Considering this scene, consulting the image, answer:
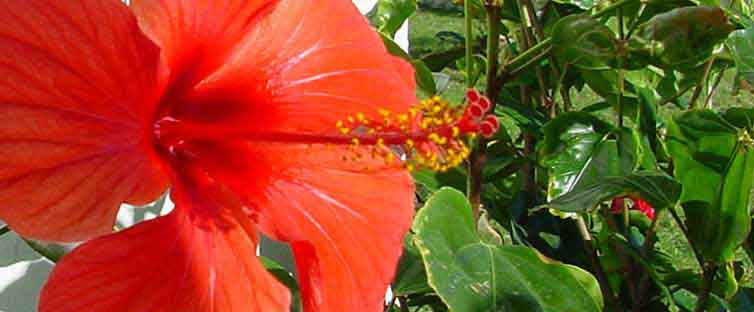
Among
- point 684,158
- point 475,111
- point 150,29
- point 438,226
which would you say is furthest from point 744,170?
point 150,29

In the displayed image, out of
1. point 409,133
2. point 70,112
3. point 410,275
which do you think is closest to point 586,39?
point 410,275

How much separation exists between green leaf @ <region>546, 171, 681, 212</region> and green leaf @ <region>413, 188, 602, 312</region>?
10 cm

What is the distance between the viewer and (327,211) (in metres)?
0.87

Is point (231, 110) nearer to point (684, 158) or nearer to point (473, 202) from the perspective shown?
point (473, 202)

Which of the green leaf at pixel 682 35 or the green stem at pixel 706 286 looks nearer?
the green leaf at pixel 682 35

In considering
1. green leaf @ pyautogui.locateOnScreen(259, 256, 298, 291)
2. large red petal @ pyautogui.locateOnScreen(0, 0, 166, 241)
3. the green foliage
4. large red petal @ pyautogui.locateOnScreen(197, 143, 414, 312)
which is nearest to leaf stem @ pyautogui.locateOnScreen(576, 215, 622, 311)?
the green foliage

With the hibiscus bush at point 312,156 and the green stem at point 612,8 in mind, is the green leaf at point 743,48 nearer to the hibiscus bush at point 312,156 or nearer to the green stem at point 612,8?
the hibiscus bush at point 312,156

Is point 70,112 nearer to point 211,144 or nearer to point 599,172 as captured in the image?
point 211,144

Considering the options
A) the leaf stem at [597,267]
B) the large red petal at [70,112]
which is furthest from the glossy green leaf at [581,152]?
the large red petal at [70,112]

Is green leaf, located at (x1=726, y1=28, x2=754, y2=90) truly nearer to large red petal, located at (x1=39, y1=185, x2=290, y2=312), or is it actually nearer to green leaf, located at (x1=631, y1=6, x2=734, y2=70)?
green leaf, located at (x1=631, y1=6, x2=734, y2=70)

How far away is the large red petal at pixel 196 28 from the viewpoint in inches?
28.8

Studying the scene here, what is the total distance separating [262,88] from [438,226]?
32 centimetres

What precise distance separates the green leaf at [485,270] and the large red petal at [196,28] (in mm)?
355

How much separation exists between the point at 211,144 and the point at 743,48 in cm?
72
